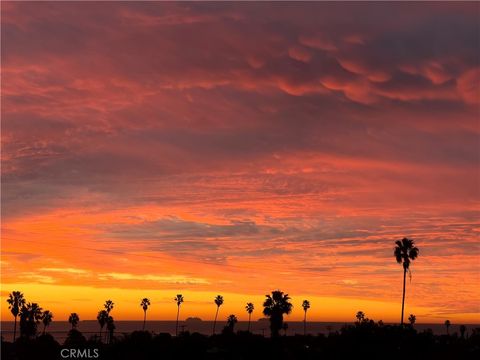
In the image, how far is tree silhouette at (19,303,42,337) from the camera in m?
132

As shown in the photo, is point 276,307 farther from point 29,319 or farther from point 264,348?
point 29,319

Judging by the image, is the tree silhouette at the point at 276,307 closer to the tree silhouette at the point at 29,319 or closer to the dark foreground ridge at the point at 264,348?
the dark foreground ridge at the point at 264,348

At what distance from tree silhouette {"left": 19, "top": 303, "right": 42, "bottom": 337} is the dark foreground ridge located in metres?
52.2

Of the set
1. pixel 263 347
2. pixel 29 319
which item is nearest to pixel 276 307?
pixel 263 347

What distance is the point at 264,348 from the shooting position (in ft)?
247

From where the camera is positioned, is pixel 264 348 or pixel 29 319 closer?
pixel 264 348

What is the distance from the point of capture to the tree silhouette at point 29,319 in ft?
432

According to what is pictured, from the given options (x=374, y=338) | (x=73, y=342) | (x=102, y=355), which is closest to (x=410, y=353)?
(x=374, y=338)

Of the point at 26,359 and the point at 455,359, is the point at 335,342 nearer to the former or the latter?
the point at 455,359

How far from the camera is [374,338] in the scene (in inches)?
2830

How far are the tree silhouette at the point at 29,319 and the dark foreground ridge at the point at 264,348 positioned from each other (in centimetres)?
5223

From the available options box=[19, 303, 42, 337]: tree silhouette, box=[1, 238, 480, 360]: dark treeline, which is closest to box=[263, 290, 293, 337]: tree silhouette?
box=[1, 238, 480, 360]: dark treeline

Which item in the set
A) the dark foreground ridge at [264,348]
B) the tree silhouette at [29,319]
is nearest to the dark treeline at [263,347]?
the dark foreground ridge at [264,348]

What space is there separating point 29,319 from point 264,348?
79.0 m
